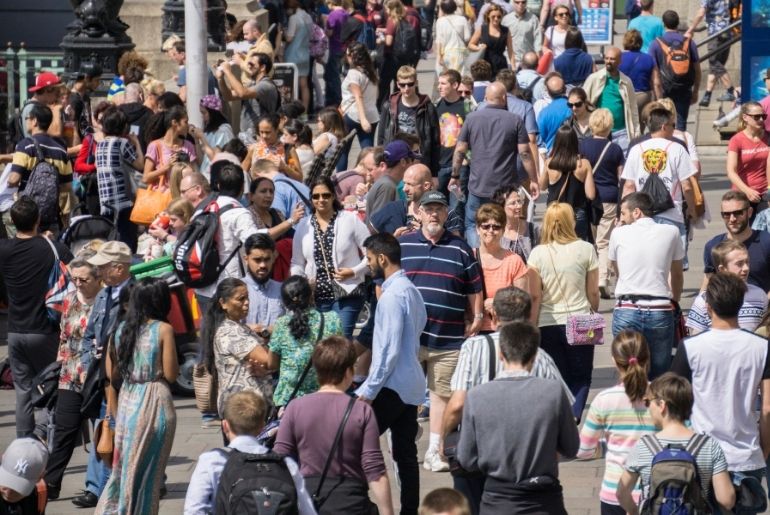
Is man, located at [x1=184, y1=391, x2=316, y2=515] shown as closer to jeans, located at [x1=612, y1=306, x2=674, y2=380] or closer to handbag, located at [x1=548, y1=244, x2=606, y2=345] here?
handbag, located at [x1=548, y1=244, x2=606, y2=345]

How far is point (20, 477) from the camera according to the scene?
26.2 feet

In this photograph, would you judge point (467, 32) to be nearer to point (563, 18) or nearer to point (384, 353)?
point (563, 18)

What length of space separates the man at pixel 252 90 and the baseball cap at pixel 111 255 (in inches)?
297

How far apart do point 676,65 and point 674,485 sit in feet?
46.1

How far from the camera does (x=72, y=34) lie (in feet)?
71.1

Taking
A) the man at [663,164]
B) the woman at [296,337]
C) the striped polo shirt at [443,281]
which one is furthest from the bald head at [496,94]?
the woman at [296,337]

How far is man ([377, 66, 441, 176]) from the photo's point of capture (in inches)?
636

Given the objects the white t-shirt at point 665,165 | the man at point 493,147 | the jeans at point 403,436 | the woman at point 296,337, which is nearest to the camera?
the jeans at point 403,436

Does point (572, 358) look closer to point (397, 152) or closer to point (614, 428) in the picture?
point (397, 152)

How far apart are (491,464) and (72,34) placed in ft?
50.0

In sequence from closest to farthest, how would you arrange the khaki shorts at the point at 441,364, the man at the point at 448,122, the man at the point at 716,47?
1. the khaki shorts at the point at 441,364
2. the man at the point at 448,122
3. the man at the point at 716,47

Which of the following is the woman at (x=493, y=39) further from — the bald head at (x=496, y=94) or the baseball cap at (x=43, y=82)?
the baseball cap at (x=43, y=82)

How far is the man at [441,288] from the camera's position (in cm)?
1030

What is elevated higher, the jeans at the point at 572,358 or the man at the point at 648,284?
the man at the point at 648,284
